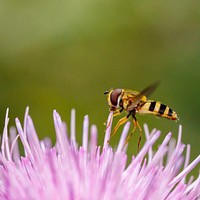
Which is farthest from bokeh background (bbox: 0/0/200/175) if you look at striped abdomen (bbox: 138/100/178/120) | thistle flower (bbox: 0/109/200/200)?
thistle flower (bbox: 0/109/200/200)

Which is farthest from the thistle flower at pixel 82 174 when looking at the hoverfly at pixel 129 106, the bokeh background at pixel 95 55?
the bokeh background at pixel 95 55

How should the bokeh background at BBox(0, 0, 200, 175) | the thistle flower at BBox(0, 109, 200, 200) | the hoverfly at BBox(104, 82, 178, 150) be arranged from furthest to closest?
the bokeh background at BBox(0, 0, 200, 175) → the hoverfly at BBox(104, 82, 178, 150) → the thistle flower at BBox(0, 109, 200, 200)

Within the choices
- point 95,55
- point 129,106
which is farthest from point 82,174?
point 95,55

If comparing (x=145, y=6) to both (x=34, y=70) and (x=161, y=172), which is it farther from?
(x=161, y=172)

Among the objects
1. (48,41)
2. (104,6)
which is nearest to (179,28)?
(104,6)

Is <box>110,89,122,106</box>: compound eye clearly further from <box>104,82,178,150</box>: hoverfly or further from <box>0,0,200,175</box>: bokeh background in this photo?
<box>0,0,200,175</box>: bokeh background

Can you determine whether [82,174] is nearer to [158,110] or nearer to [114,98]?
[114,98]
